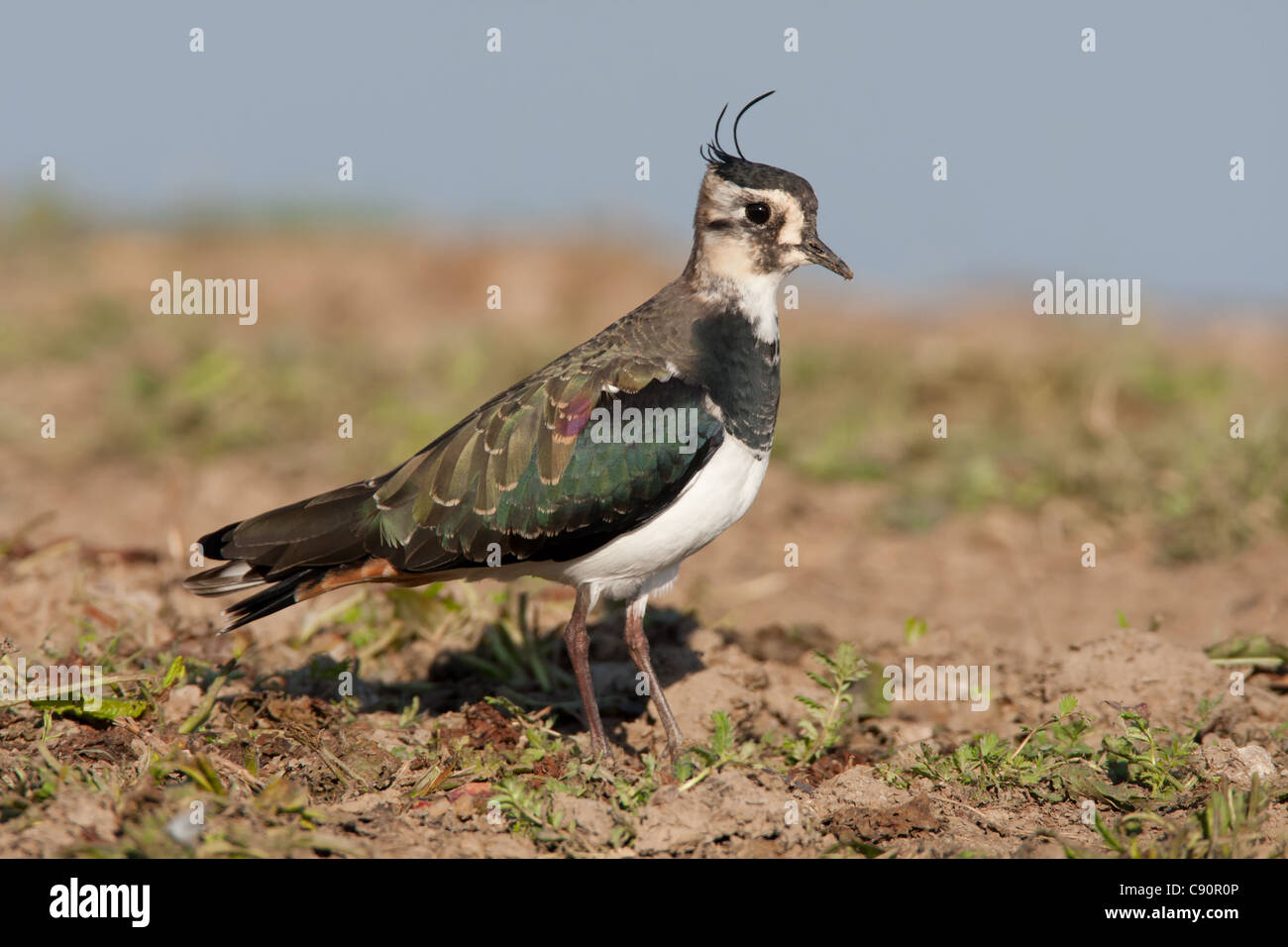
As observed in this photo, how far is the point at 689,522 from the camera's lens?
500cm

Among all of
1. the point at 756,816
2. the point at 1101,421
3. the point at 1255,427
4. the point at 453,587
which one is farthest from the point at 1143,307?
the point at 756,816

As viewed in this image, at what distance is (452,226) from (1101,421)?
1030 cm

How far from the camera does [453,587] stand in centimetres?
640

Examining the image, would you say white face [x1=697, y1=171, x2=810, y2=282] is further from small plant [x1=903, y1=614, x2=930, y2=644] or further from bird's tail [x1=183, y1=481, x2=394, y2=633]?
small plant [x1=903, y1=614, x2=930, y2=644]

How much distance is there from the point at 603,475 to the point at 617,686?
51.6 inches

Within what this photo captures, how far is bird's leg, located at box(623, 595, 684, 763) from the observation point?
525 cm

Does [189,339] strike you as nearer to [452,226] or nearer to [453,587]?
[453,587]

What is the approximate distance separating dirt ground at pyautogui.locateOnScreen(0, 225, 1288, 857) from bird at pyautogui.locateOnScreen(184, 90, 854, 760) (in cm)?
48

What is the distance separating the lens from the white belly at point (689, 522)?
197 inches

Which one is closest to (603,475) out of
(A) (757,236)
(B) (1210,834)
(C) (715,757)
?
(C) (715,757)

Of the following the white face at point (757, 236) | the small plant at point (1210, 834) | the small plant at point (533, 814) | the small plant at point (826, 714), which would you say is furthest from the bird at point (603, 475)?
the small plant at point (1210, 834)

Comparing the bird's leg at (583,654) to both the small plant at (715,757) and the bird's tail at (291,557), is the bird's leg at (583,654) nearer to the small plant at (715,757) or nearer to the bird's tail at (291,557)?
the small plant at (715,757)
